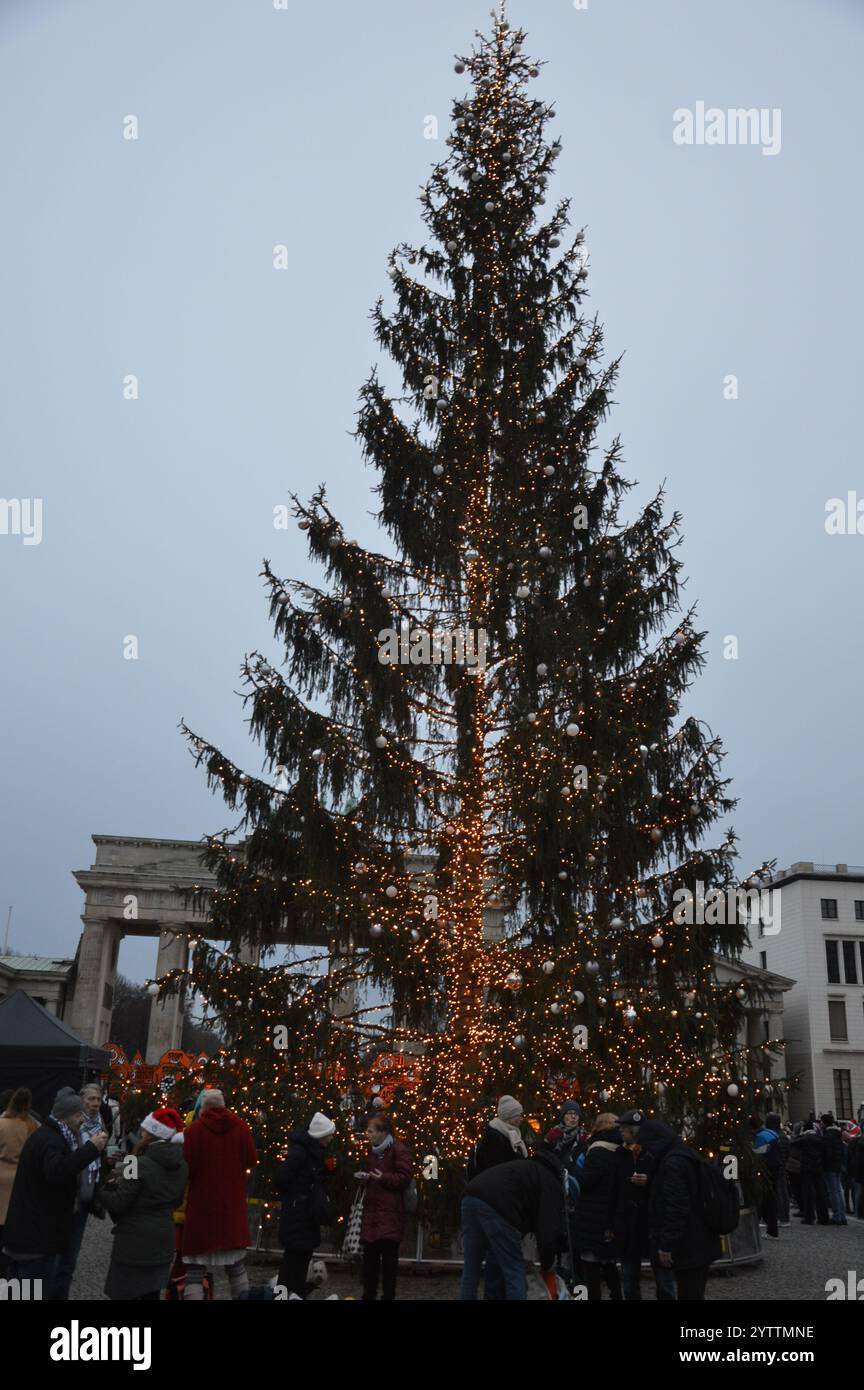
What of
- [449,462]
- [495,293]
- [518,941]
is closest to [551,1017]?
[518,941]

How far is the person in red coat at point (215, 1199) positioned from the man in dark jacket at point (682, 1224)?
3031 millimetres

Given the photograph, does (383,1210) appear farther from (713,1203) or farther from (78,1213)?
(713,1203)

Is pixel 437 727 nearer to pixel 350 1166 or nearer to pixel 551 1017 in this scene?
pixel 551 1017

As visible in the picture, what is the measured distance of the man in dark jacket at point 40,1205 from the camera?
25.8 feet

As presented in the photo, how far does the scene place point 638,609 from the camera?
16016mm

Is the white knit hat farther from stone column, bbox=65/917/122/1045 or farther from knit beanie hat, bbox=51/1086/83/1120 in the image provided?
stone column, bbox=65/917/122/1045

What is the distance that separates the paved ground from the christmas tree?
154 cm

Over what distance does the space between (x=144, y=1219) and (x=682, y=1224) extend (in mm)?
3763

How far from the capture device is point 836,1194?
2070 centimetres

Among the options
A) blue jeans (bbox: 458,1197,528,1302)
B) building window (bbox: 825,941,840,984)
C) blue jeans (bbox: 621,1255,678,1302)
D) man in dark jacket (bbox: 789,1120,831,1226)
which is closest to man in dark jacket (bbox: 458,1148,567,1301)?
blue jeans (bbox: 458,1197,528,1302)

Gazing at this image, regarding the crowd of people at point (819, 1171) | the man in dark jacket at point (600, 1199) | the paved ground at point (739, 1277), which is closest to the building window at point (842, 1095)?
the crowd of people at point (819, 1171)

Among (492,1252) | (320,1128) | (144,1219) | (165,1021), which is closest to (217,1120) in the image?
(320,1128)

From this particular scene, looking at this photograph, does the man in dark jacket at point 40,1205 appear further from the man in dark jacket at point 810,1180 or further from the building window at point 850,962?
the building window at point 850,962

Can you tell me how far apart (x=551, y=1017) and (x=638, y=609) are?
234 inches
